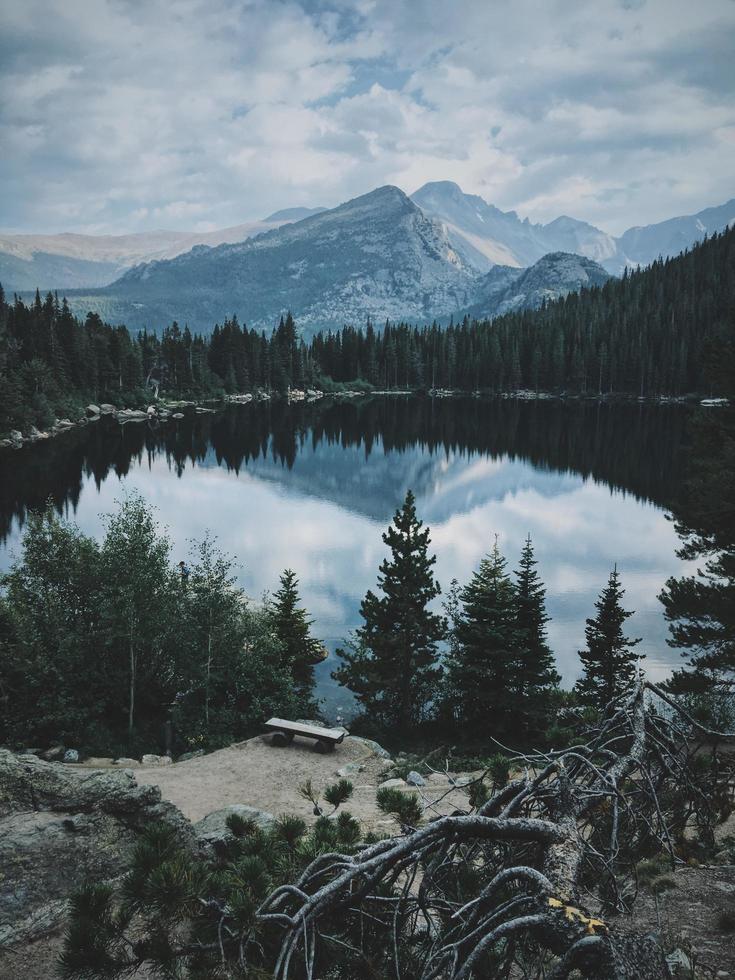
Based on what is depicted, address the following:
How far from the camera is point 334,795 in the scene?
8398 millimetres

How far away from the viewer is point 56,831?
7137 millimetres

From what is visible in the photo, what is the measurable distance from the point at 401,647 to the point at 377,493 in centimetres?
4078

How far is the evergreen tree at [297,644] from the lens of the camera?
83.7ft

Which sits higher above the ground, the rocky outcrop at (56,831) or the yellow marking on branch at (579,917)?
the yellow marking on branch at (579,917)

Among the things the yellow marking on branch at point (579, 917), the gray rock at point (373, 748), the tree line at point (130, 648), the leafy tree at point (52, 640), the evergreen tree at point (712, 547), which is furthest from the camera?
the tree line at point (130, 648)

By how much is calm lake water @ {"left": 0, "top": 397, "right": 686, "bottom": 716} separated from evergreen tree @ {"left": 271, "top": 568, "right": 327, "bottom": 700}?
94 cm

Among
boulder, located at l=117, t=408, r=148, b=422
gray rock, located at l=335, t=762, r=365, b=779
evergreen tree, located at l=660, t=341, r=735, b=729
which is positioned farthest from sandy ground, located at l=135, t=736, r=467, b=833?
boulder, located at l=117, t=408, r=148, b=422

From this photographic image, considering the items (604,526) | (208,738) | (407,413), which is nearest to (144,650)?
(208,738)

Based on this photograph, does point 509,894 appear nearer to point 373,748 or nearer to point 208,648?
point 373,748

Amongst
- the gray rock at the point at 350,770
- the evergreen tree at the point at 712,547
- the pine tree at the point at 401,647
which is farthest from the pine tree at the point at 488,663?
the gray rock at the point at 350,770

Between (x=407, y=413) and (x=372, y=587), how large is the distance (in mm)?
90427

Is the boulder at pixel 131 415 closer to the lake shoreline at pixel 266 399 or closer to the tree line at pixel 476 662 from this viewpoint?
the lake shoreline at pixel 266 399

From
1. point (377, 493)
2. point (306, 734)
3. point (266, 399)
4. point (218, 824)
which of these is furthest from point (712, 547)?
point (266, 399)

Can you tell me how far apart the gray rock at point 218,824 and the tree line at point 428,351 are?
90.7m
